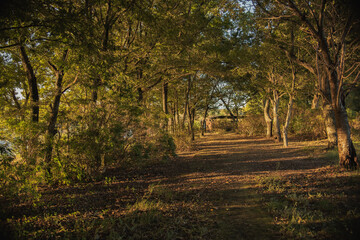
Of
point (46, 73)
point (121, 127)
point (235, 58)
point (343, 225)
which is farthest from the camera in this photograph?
point (235, 58)

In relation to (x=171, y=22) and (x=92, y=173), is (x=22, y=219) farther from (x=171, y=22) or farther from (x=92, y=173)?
(x=171, y=22)

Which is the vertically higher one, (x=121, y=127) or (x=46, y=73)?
(x=46, y=73)

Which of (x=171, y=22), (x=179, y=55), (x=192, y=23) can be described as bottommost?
(x=179, y=55)

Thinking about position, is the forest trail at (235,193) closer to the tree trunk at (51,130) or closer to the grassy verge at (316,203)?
the grassy verge at (316,203)

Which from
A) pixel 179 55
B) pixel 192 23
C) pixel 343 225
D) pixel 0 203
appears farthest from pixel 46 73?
pixel 343 225

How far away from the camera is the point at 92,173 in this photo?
6906 mm

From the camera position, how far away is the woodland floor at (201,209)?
3.45m

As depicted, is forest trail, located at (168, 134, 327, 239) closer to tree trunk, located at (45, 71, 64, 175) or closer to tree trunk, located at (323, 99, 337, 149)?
tree trunk, located at (323, 99, 337, 149)

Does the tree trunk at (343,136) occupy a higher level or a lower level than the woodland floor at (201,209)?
higher

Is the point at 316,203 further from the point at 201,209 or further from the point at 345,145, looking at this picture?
the point at 345,145

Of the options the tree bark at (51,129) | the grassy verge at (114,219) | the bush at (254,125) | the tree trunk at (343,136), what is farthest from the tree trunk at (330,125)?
the tree bark at (51,129)

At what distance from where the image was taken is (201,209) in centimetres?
458

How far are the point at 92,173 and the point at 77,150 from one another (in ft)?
3.60

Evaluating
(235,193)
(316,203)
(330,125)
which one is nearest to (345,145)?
(316,203)
